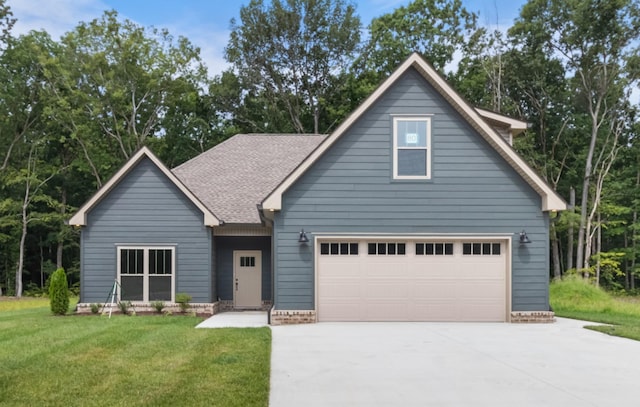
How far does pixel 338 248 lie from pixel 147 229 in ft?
18.0

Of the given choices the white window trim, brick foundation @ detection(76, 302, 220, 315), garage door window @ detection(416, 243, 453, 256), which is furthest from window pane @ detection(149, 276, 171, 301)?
garage door window @ detection(416, 243, 453, 256)

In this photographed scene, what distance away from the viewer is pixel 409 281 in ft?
43.8

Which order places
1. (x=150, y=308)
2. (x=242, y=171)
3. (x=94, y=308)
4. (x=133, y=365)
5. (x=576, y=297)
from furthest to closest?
(x=242, y=171) < (x=576, y=297) < (x=150, y=308) < (x=94, y=308) < (x=133, y=365)

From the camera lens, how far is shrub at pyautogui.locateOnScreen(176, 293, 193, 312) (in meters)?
14.8

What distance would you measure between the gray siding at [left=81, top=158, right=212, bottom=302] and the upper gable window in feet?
18.4

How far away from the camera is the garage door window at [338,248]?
1338cm

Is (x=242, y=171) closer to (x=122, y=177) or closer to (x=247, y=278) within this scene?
(x=247, y=278)

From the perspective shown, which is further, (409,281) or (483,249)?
(483,249)

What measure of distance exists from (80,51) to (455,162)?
24.2 meters

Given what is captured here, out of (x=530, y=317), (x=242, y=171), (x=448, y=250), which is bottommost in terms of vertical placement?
(x=530, y=317)

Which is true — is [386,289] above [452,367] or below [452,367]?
above

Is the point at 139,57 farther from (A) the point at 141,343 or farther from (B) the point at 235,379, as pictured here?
(B) the point at 235,379

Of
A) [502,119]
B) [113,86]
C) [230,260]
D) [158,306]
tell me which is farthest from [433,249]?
[113,86]

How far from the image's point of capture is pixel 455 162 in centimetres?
1333
